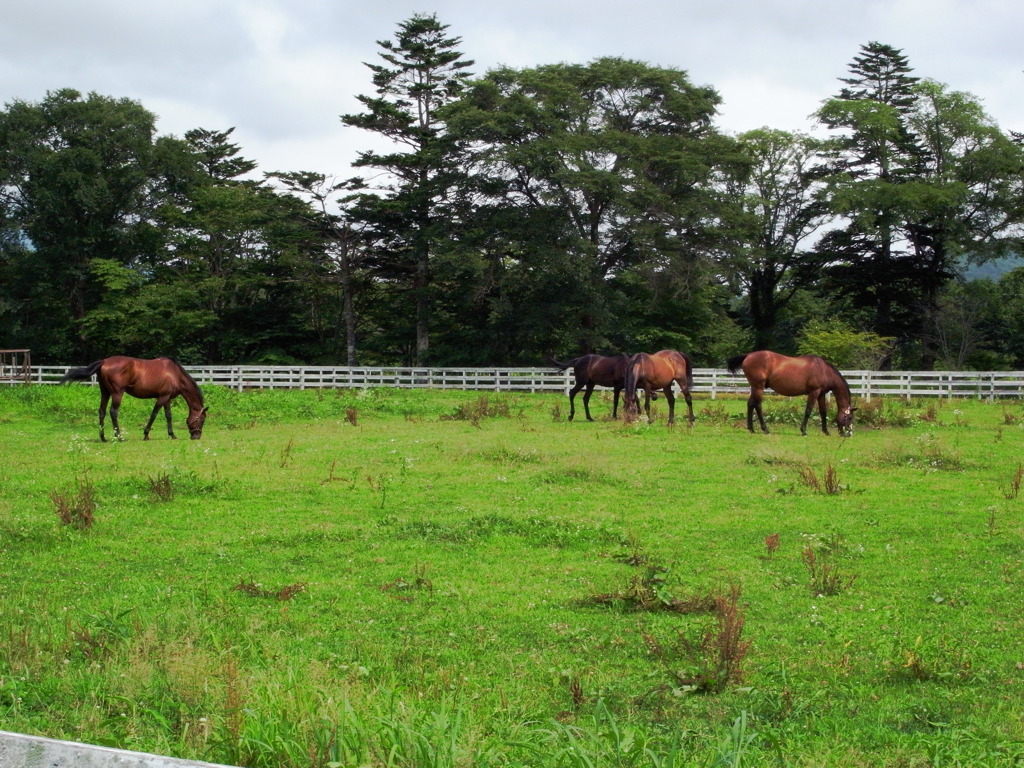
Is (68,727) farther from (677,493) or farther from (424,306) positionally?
(424,306)

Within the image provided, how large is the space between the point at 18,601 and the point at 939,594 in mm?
6497

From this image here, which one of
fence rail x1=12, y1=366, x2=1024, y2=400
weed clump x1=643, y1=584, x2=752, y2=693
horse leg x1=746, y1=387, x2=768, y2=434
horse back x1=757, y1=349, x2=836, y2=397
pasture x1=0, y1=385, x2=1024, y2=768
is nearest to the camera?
pasture x1=0, y1=385, x2=1024, y2=768

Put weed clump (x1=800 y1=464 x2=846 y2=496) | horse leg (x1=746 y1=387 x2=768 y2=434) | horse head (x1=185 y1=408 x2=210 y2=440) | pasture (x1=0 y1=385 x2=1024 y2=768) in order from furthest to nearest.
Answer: horse leg (x1=746 y1=387 x2=768 y2=434) → horse head (x1=185 y1=408 x2=210 y2=440) → weed clump (x1=800 y1=464 x2=846 y2=496) → pasture (x1=0 y1=385 x2=1024 y2=768)

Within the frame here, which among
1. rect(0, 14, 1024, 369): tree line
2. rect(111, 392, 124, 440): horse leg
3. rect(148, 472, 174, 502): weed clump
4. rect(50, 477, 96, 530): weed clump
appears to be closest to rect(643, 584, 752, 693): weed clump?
rect(50, 477, 96, 530): weed clump

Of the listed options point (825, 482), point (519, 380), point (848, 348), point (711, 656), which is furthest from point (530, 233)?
point (711, 656)

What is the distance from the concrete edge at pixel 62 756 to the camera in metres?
2.61

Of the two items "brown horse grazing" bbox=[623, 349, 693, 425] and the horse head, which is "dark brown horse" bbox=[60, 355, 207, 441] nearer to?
the horse head

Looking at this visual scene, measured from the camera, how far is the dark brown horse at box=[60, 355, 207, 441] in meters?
18.9

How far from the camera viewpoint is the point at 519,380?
35.8 meters

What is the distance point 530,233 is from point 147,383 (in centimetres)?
2139

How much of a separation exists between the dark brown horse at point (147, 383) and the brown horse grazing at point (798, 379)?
35.6 ft

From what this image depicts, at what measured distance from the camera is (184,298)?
152 feet

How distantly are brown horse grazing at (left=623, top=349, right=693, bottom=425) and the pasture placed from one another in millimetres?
5941

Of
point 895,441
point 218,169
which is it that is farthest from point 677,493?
point 218,169
